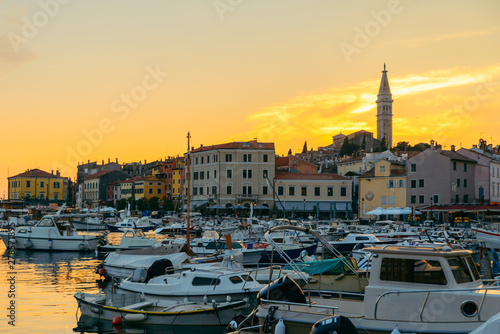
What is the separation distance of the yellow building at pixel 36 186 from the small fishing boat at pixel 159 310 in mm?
108534

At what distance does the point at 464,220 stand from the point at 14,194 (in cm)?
9640

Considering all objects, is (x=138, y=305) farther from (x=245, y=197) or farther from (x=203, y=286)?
(x=245, y=197)

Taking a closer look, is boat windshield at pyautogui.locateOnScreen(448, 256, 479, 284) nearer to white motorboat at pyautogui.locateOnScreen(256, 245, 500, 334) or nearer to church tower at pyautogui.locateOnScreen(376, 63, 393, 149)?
white motorboat at pyautogui.locateOnScreen(256, 245, 500, 334)

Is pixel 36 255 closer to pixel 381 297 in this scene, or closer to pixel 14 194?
pixel 381 297

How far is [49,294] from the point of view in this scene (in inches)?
935

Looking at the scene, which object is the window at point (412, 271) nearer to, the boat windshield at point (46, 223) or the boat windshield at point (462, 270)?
the boat windshield at point (462, 270)

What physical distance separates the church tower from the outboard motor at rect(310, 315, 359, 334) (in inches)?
6221

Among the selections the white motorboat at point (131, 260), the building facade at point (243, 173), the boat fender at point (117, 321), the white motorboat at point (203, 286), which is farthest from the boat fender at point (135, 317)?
the building facade at point (243, 173)

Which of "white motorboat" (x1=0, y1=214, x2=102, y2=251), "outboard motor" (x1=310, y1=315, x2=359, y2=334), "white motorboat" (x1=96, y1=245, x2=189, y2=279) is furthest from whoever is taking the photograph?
"white motorboat" (x1=0, y1=214, x2=102, y2=251)

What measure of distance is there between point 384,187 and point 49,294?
5505cm

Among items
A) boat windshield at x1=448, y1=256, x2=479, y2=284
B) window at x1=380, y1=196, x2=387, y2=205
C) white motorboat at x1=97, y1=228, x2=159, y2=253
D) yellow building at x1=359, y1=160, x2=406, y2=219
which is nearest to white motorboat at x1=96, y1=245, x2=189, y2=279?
white motorboat at x1=97, y1=228, x2=159, y2=253

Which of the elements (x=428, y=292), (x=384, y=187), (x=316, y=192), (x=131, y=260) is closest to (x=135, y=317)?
(x=428, y=292)

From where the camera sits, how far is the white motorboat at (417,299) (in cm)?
1044

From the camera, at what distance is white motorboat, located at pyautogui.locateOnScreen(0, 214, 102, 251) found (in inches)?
1647
